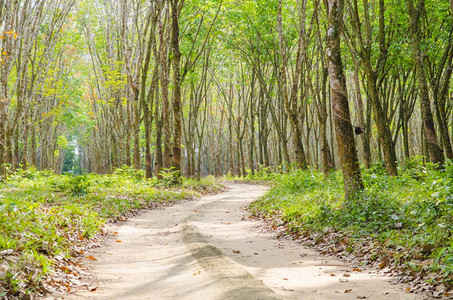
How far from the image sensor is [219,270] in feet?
15.8

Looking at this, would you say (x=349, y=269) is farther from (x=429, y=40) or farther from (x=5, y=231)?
(x=429, y=40)

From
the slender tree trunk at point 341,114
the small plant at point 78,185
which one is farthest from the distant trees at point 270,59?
the small plant at point 78,185

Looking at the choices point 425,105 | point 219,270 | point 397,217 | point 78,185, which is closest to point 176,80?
point 78,185

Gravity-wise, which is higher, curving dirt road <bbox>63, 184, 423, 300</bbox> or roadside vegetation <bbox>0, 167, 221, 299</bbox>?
roadside vegetation <bbox>0, 167, 221, 299</bbox>

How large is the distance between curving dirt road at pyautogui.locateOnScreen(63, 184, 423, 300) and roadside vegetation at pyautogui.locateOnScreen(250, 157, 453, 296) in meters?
0.38

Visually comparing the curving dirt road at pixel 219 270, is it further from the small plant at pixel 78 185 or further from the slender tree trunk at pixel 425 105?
the slender tree trunk at pixel 425 105

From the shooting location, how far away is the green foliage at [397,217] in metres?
4.75

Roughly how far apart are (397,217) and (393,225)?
0.17 meters

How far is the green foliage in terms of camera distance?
4754mm

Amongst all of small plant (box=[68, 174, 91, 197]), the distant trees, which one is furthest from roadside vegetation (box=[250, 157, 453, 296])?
small plant (box=[68, 174, 91, 197])

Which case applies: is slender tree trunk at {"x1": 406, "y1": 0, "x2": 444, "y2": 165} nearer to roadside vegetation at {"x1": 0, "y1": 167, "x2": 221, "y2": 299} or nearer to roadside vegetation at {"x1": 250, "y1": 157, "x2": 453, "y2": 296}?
roadside vegetation at {"x1": 250, "y1": 157, "x2": 453, "y2": 296}

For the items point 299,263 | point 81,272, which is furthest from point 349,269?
point 81,272

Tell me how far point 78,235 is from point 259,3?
53.6 ft

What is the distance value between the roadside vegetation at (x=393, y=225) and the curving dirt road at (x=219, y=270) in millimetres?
382
